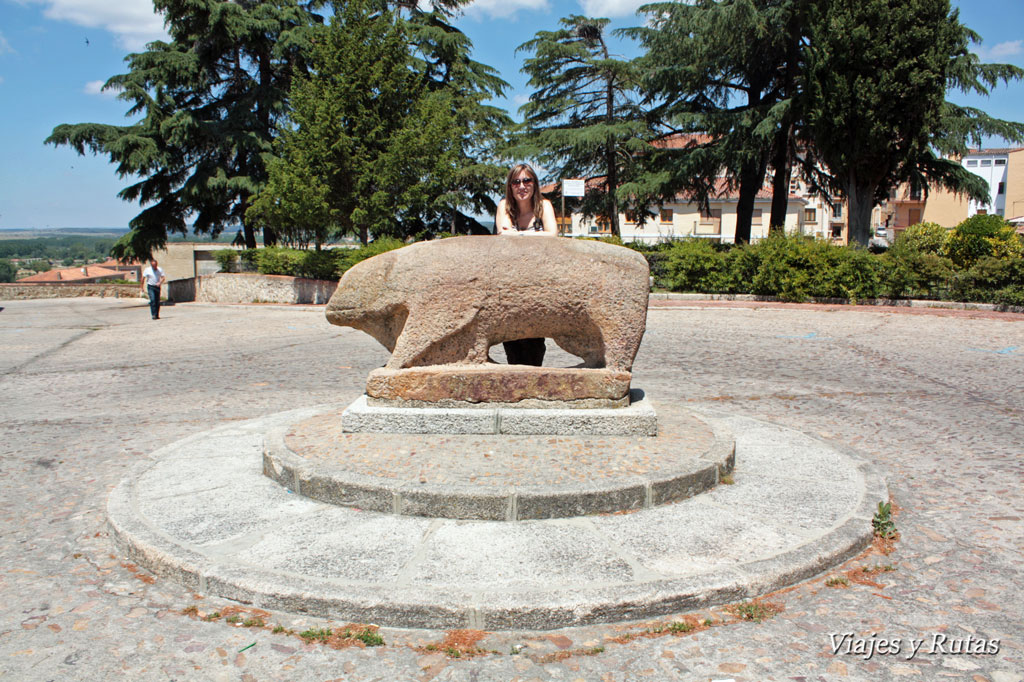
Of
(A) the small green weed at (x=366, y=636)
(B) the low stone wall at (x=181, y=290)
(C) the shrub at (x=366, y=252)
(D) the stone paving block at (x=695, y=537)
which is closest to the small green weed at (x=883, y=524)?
(D) the stone paving block at (x=695, y=537)

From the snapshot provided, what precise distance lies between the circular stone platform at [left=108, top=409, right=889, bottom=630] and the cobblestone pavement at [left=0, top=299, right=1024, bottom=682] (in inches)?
3.7

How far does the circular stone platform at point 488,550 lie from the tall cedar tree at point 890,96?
17.6 meters

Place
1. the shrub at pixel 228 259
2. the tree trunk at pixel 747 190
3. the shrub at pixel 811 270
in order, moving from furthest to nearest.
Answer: the shrub at pixel 228 259 < the tree trunk at pixel 747 190 < the shrub at pixel 811 270

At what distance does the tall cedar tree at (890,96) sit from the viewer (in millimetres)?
18188

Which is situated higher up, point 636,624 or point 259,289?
point 259,289

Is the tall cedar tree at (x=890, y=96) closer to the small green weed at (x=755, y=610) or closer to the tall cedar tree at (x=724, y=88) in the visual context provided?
the tall cedar tree at (x=724, y=88)

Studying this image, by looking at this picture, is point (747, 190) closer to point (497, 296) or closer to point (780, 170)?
point (780, 170)

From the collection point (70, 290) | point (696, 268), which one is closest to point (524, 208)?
point (696, 268)

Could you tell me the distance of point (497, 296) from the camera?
4.87 m

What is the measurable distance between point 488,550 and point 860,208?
68.4 feet

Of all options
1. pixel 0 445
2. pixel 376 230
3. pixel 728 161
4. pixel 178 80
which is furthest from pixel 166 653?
pixel 178 80

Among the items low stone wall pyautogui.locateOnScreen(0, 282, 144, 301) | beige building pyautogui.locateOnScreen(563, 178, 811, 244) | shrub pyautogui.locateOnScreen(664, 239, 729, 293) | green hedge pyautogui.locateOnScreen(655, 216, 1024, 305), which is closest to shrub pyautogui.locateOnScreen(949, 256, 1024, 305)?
green hedge pyautogui.locateOnScreen(655, 216, 1024, 305)

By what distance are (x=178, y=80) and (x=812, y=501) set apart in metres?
28.2

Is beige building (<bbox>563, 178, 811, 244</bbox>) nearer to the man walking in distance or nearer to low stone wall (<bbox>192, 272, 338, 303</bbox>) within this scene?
low stone wall (<bbox>192, 272, 338, 303</bbox>)
